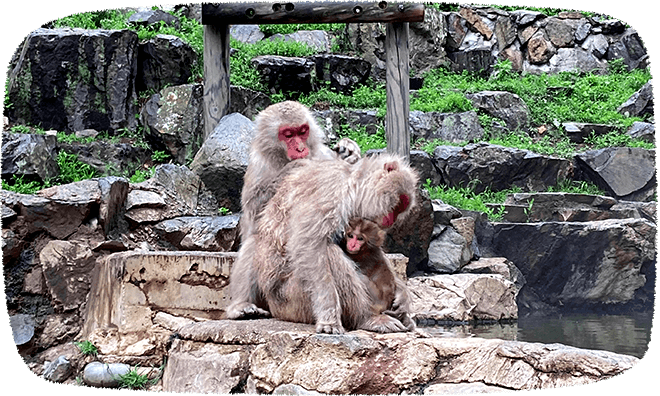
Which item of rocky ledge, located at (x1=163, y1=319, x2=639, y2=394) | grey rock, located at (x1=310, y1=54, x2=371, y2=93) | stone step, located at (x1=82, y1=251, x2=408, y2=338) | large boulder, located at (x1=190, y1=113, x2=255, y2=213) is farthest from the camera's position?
large boulder, located at (x1=190, y1=113, x2=255, y2=213)

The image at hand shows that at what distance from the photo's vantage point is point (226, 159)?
7824mm

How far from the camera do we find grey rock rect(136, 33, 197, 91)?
29.5 feet

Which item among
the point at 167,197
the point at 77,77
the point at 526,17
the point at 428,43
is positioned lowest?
the point at 167,197

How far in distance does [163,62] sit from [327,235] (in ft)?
19.2

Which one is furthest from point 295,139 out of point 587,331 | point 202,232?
point 202,232

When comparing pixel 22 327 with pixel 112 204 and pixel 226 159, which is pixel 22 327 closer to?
pixel 112 204

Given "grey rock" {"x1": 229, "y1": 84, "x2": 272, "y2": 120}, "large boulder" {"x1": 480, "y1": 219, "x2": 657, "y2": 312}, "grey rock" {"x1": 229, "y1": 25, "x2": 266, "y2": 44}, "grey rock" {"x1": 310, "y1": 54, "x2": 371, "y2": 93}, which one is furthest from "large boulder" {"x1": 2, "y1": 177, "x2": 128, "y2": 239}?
"large boulder" {"x1": 480, "y1": 219, "x2": 657, "y2": 312}

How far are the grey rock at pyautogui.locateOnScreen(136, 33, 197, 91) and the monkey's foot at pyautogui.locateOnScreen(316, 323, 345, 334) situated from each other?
5496 mm

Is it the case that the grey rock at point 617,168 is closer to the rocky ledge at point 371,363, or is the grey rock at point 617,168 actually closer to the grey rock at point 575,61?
the rocky ledge at point 371,363

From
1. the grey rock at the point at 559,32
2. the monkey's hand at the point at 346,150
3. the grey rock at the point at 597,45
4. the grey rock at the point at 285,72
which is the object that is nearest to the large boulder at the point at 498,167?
the grey rock at the point at 285,72

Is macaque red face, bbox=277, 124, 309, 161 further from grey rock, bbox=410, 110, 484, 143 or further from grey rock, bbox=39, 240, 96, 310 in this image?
grey rock, bbox=410, 110, 484, 143

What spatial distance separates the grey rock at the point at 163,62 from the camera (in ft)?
29.5

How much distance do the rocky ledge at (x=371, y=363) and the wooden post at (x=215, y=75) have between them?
362 cm

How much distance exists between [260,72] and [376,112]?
49.1 inches
